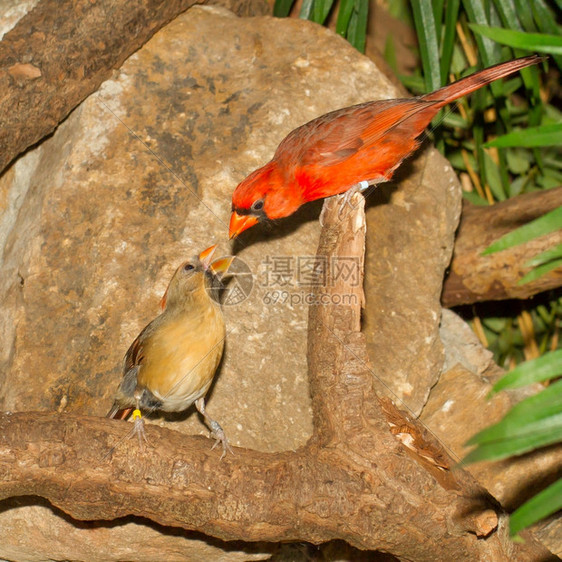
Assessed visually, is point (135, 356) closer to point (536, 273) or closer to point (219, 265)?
point (219, 265)

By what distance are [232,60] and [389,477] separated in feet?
9.37

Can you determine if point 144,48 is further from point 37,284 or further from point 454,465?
point 454,465

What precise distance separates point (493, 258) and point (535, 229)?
297 centimetres

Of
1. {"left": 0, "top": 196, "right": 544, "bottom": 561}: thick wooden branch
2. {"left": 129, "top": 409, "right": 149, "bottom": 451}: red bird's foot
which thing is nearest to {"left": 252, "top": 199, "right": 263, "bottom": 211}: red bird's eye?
{"left": 0, "top": 196, "right": 544, "bottom": 561}: thick wooden branch

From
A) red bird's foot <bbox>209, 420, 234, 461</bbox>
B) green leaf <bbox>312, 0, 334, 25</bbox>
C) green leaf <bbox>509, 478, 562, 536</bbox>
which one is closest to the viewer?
green leaf <bbox>509, 478, 562, 536</bbox>

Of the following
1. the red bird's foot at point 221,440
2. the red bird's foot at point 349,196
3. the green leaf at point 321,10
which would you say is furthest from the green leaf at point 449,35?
the red bird's foot at point 221,440

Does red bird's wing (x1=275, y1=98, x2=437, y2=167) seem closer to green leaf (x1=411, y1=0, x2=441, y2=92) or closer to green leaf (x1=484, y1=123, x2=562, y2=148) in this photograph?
green leaf (x1=411, y1=0, x2=441, y2=92)

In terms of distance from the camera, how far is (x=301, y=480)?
2779 millimetres

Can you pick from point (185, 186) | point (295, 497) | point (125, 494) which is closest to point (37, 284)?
point (185, 186)

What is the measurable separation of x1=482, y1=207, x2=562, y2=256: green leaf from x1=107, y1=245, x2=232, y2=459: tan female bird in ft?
4.70

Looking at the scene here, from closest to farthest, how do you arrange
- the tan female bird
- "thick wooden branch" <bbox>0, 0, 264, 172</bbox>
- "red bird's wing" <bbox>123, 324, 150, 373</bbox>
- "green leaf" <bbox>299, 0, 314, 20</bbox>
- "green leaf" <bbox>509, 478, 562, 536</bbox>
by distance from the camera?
"green leaf" <bbox>509, 478, 562, 536</bbox> → the tan female bird → "red bird's wing" <bbox>123, 324, 150, 373</bbox> → "thick wooden branch" <bbox>0, 0, 264, 172</bbox> → "green leaf" <bbox>299, 0, 314, 20</bbox>

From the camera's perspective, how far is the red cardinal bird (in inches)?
140

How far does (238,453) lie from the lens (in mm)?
2857
